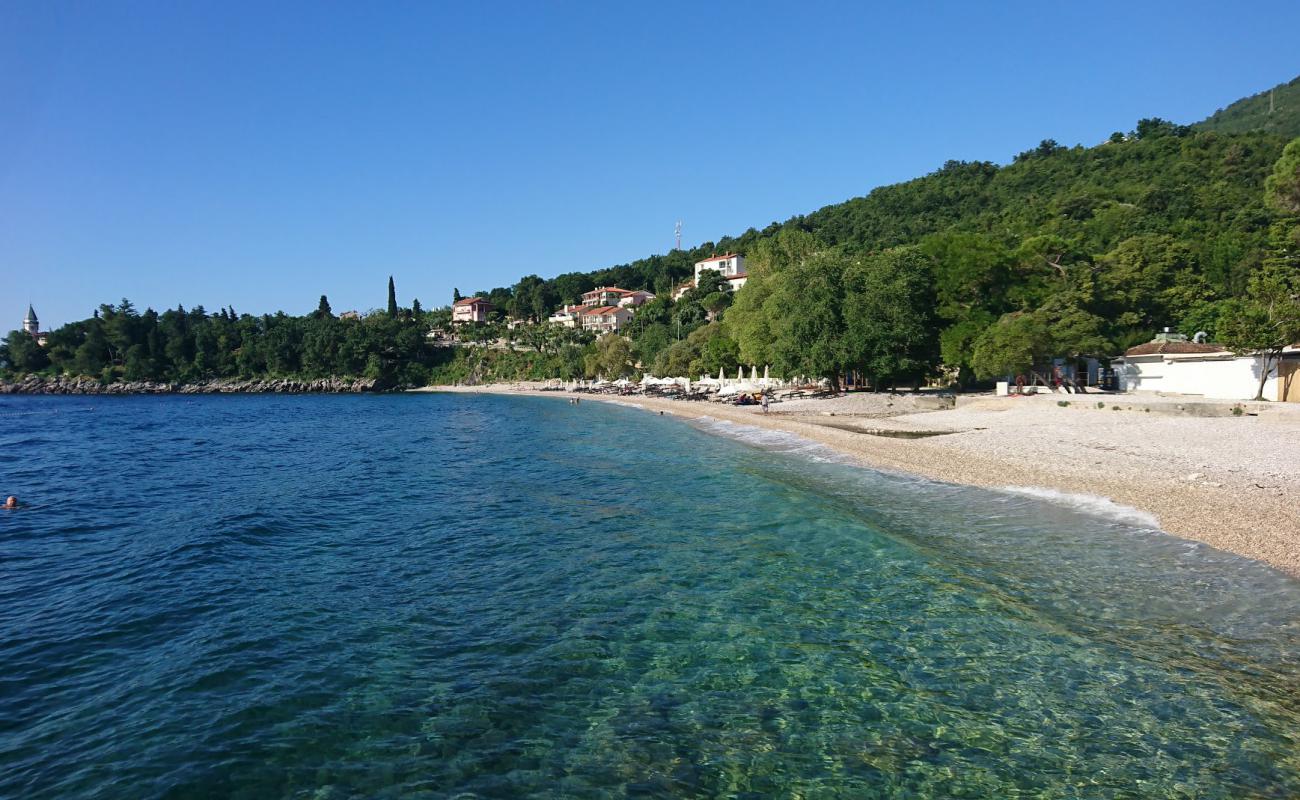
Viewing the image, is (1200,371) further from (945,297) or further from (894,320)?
(894,320)

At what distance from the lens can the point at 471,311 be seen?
6324 inches

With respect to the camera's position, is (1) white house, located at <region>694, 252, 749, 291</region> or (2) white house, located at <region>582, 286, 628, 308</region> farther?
(2) white house, located at <region>582, 286, 628, 308</region>

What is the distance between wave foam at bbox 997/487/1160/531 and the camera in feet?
43.5

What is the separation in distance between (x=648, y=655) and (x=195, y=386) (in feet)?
524

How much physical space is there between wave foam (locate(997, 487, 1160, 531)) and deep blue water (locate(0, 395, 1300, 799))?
0.31 meters

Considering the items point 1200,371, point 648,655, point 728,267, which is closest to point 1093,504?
point 648,655

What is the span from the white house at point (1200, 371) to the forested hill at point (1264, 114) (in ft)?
339

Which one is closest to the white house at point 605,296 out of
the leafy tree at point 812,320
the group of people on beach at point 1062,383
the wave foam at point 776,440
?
the leafy tree at point 812,320

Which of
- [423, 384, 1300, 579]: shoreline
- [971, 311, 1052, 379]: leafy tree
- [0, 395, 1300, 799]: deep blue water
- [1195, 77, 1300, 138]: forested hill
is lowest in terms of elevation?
[0, 395, 1300, 799]: deep blue water

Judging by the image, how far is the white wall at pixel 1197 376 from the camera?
32125 millimetres

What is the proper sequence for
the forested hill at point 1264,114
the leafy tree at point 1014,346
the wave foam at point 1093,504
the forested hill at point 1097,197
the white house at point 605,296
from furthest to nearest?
the white house at point 605,296 < the forested hill at point 1264,114 < the forested hill at point 1097,197 < the leafy tree at point 1014,346 < the wave foam at point 1093,504

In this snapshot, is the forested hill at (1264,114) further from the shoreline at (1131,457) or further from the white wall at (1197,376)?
the shoreline at (1131,457)

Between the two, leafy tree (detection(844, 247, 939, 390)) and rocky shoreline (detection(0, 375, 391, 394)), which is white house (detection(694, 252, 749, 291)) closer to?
rocky shoreline (detection(0, 375, 391, 394))

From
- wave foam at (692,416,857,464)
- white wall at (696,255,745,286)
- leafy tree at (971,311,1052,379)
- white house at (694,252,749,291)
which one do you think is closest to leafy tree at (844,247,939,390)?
leafy tree at (971,311,1052,379)
